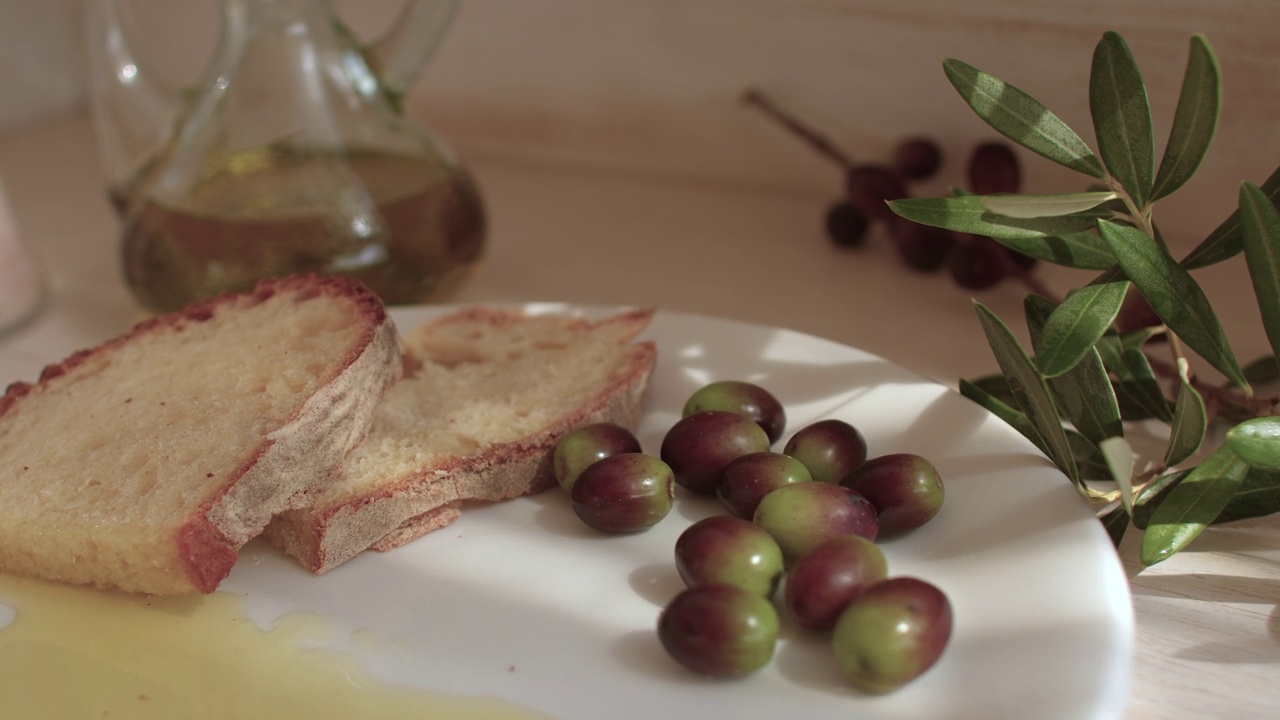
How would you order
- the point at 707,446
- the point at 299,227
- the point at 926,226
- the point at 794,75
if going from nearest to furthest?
the point at 707,446, the point at 299,227, the point at 926,226, the point at 794,75

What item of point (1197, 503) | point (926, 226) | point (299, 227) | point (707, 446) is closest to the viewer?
point (1197, 503)

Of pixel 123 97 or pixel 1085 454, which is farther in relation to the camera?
pixel 123 97

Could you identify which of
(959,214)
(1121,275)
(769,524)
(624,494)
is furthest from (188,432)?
(1121,275)

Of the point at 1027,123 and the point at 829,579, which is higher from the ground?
the point at 1027,123

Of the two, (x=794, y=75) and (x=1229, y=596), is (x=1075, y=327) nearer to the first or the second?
(x=1229, y=596)

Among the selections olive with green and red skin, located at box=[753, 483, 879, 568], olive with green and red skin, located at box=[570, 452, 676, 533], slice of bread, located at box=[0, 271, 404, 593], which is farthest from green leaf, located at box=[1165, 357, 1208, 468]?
slice of bread, located at box=[0, 271, 404, 593]

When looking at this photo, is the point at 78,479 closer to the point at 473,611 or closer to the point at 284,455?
the point at 284,455
